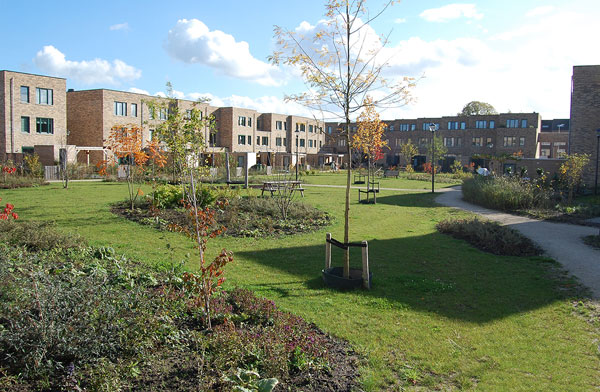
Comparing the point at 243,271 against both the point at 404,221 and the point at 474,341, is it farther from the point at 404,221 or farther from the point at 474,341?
the point at 404,221

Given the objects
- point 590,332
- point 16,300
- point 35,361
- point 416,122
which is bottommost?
point 590,332

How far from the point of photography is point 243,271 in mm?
7980

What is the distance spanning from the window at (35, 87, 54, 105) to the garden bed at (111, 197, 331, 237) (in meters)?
33.9

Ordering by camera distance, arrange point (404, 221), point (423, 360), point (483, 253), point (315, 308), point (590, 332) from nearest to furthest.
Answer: point (423, 360), point (590, 332), point (315, 308), point (483, 253), point (404, 221)

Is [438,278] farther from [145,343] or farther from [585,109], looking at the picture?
[585,109]

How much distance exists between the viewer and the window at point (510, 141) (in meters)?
74.2

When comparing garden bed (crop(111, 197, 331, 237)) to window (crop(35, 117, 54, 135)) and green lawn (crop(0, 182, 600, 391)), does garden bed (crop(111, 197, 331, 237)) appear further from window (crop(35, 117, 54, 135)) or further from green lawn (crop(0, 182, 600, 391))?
window (crop(35, 117, 54, 135))

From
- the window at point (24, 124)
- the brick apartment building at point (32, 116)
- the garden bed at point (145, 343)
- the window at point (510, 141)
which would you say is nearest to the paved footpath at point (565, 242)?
the garden bed at point (145, 343)

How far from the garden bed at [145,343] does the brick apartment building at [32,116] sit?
37183mm

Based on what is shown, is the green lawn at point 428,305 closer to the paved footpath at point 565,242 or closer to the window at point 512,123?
the paved footpath at point 565,242

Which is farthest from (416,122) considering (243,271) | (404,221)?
(243,271)

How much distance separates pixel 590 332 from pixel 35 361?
615 centimetres

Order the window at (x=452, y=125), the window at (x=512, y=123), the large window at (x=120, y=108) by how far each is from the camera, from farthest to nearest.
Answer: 1. the window at (x=452, y=125)
2. the window at (x=512, y=123)
3. the large window at (x=120, y=108)

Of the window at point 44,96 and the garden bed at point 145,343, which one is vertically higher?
the window at point 44,96
